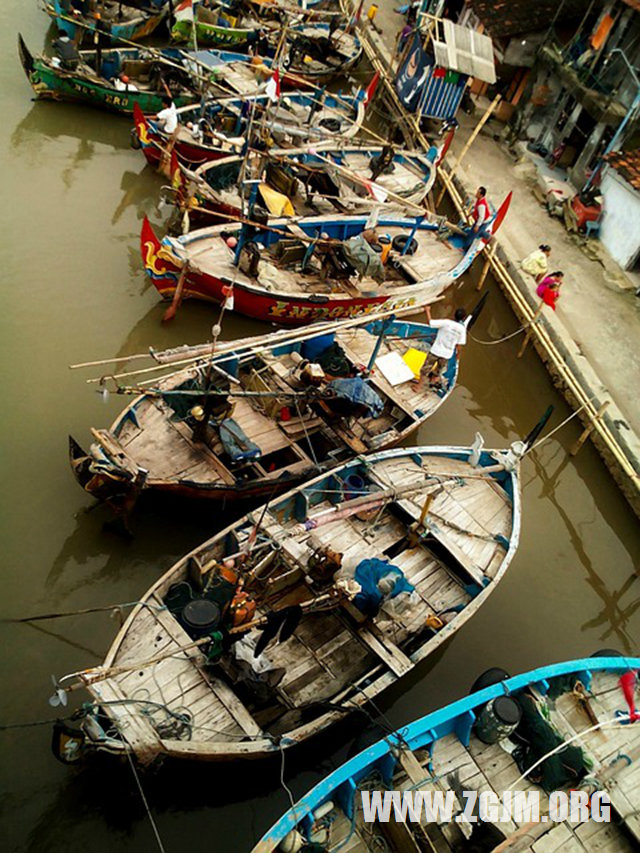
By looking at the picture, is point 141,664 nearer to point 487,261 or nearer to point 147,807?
point 147,807

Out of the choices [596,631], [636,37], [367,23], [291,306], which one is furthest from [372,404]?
[367,23]

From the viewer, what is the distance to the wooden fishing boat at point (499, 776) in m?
9.50

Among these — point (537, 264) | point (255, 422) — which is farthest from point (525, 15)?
point (255, 422)

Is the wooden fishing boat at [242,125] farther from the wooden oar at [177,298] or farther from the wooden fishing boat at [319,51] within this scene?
the wooden oar at [177,298]

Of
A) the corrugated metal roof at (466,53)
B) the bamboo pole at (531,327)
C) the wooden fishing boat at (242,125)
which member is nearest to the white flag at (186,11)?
the wooden fishing boat at (242,125)

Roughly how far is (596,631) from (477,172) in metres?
19.5

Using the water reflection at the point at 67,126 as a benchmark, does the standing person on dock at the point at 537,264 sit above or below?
above

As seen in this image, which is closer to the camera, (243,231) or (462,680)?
(462,680)

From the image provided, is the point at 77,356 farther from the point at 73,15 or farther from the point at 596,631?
the point at 73,15

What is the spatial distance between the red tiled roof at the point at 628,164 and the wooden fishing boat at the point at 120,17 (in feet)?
60.8

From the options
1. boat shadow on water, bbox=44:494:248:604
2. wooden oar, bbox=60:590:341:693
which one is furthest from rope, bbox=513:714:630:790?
boat shadow on water, bbox=44:494:248:604

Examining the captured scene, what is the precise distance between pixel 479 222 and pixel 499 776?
16.6 meters

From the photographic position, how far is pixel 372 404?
49.3 ft

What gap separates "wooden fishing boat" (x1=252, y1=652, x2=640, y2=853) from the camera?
31.2 ft
